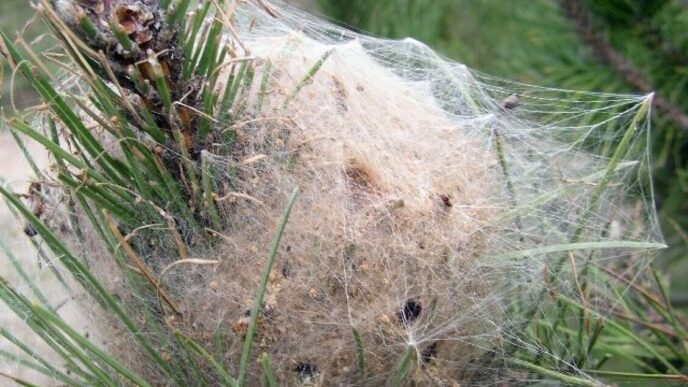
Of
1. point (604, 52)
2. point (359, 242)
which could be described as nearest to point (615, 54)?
point (604, 52)

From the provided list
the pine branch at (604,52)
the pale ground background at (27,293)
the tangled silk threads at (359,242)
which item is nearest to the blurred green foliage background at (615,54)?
the pine branch at (604,52)

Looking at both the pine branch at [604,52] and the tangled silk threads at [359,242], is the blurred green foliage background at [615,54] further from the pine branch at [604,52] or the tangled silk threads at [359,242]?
the tangled silk threads at [359,242]

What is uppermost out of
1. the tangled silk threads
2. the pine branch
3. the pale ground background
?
the pine branch

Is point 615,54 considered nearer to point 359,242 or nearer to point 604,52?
point 604,52

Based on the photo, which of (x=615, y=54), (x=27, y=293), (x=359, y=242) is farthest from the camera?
(x=615, y=54)

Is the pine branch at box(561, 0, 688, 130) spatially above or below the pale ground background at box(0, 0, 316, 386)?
above

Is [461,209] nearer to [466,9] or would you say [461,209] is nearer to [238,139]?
[238,139]

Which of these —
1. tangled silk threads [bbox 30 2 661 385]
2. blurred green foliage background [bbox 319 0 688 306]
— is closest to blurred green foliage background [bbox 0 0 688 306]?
blurred green foliage background [bbox 319 0 688 306]

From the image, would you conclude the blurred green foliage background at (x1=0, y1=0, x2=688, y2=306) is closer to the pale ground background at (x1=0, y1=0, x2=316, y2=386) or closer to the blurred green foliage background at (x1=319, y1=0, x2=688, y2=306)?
the blurred green foliage background at (x1=319, y1=0, x2=688, y2=306)
